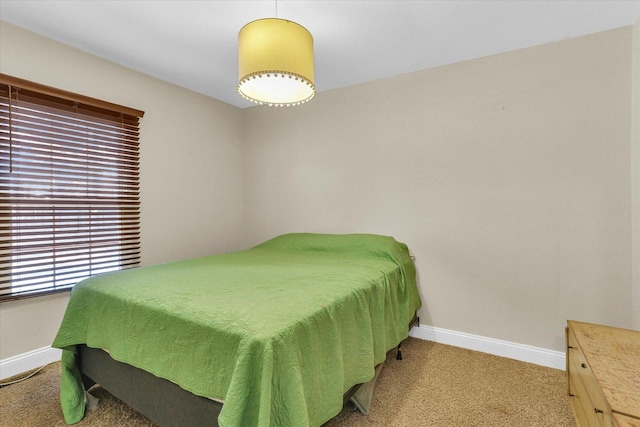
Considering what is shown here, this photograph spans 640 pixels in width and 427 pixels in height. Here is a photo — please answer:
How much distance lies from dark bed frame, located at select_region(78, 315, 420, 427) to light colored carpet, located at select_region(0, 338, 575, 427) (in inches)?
8.3

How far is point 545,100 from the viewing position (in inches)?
85.3

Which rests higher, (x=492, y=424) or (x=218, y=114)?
(x=218, y=114)

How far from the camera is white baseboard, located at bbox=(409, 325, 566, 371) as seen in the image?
2.14 metres

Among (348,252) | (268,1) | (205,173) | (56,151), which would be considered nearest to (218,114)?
(205,173)

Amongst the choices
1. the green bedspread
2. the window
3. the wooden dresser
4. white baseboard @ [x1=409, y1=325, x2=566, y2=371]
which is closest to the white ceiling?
the window

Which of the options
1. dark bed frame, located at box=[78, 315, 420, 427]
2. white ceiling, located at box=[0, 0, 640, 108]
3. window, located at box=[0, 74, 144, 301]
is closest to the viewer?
dark bed frame, located at box=[78, 315, 420, 427]

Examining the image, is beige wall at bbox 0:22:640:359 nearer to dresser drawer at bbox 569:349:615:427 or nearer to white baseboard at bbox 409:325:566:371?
white baseboard at bbox 409:325:566:371

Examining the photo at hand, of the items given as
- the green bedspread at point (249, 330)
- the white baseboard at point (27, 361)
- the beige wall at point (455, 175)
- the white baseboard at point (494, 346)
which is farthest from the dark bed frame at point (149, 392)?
the white baseboard at point (494, 346)

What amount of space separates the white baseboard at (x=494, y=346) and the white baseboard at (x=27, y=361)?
2.79 m

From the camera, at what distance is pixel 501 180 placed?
2309 mm

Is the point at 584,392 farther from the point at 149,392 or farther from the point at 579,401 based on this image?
the point at 149,392

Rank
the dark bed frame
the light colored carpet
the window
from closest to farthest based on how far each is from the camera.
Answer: the dark bed frame < the light colored carpet < the window

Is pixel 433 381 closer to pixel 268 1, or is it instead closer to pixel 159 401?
pixel 159 401

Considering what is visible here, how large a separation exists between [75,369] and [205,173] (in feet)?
6.70
